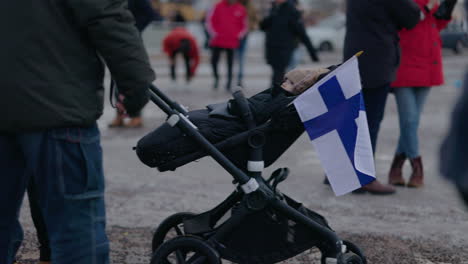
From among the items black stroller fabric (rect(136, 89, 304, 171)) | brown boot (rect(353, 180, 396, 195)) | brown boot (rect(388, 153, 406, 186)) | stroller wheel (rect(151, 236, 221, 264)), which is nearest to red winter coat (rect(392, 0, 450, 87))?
brown boot (rect(388, 153, 406, 186))

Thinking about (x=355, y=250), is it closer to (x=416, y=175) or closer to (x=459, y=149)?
(x=459, y=149)

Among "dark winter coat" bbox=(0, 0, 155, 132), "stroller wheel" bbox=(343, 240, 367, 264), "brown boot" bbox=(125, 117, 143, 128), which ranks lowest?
"brown boot" bbox=(125, 117, 143, 128)

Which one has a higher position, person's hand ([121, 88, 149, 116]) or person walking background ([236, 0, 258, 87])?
person's hand ([121, 88, 149, 116])

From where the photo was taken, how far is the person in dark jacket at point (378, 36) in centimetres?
546

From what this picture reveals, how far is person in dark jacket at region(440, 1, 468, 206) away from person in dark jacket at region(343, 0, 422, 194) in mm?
3390

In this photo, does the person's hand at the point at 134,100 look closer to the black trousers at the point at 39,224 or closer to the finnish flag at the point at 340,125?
the finnish flag at the point at 340,125

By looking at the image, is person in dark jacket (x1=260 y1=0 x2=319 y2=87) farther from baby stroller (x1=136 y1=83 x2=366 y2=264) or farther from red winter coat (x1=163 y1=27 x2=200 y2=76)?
baby stroller (x1=136 y1=83 x2=366 y2=264)

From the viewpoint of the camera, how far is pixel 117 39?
8.98 feet

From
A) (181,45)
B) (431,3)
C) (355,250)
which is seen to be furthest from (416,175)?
(181,45)

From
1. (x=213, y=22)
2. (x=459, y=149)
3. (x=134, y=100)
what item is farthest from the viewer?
(x=213, y=22)

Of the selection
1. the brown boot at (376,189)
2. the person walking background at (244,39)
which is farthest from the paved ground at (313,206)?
the person walking background at (244,39)

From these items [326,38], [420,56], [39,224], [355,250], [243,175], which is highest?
[420,56]

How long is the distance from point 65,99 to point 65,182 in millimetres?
321

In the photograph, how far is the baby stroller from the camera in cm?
350
